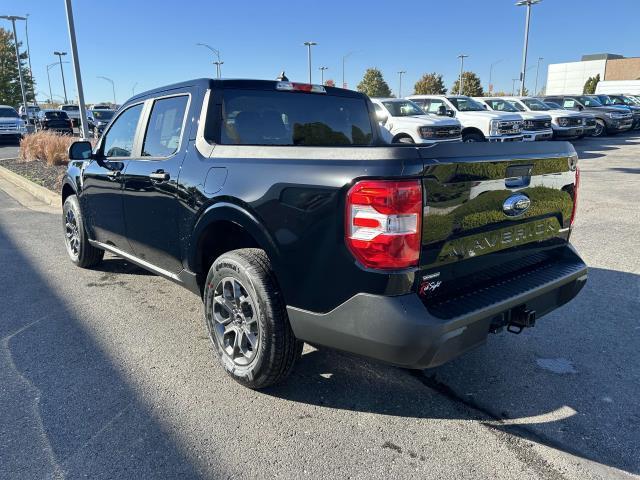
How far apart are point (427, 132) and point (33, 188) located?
31.0ft

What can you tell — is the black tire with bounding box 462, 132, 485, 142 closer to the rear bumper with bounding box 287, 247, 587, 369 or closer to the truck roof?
the truck roof

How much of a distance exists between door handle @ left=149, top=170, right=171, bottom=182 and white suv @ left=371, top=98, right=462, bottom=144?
9391mm

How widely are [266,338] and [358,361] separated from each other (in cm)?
89

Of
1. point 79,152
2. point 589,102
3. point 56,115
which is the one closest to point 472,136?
point 79,152

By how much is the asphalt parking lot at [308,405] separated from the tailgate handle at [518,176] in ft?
4.10

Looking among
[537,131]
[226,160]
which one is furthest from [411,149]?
[537,131]

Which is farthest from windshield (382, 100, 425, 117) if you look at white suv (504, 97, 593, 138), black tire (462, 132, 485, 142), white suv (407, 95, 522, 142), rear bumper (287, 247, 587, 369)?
rear bumper (287, 247, 587, 369)

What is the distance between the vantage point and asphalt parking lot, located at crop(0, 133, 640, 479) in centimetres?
241

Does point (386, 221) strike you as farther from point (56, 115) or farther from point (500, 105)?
point (56, 115)

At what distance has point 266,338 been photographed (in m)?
2.79

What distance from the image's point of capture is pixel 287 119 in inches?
143

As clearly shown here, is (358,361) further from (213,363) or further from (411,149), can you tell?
(411,149)

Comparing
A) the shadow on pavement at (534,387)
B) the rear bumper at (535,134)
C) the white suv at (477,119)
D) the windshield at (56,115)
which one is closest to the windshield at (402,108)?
the white suv at (477,119)

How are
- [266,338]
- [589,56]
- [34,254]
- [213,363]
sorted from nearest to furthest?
[266,338], [213,363], [34,254], [589,56]
